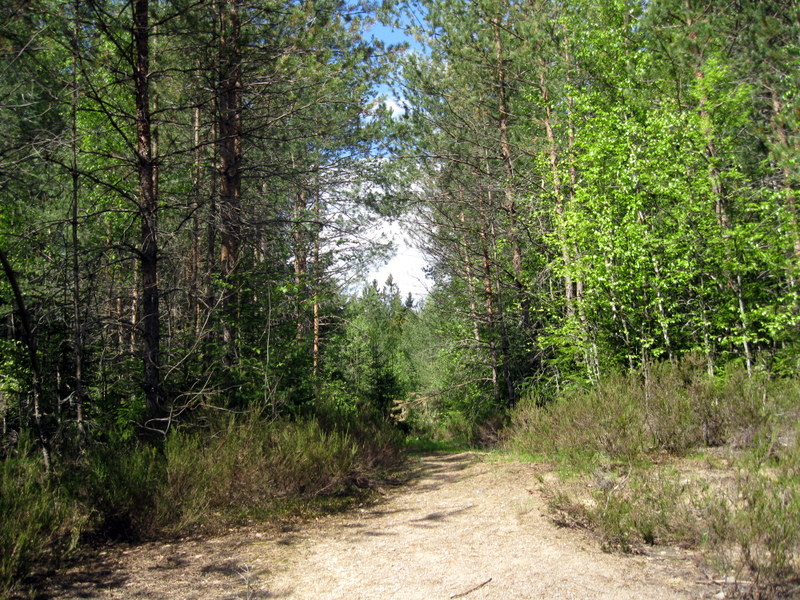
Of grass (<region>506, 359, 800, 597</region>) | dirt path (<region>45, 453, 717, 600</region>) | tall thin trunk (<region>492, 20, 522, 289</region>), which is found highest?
tall thin trunk (<region>492, 20, 522, 289</region>)

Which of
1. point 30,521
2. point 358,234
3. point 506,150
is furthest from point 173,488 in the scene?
point 506,150

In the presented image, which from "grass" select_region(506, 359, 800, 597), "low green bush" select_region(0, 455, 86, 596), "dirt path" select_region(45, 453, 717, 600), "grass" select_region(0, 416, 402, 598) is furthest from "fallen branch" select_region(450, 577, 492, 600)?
"low green bush" select_region(0, 455, 86, 596)

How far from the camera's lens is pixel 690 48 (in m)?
10.9

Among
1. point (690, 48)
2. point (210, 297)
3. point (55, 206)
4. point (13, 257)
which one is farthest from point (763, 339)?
point (55, 206)

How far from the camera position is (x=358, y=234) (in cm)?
985

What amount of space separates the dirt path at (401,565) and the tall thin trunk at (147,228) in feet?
7.72

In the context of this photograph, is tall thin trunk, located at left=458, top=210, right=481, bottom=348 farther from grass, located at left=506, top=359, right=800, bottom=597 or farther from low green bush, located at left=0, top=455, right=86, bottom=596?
low green bush, located at left=0, top=455, right=86, bottom=596

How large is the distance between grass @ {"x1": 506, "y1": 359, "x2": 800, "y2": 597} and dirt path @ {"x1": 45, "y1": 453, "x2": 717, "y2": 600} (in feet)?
0.88

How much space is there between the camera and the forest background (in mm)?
6312

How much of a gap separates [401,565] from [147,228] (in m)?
→ 4.90

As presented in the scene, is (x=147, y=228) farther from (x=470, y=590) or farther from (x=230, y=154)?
(x=470, y=590)

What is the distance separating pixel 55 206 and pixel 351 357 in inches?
476

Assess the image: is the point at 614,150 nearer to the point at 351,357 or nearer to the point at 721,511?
the point at 721,511

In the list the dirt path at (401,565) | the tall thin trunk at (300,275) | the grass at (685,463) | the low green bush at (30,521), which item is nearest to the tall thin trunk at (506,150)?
the grass at (685,463)
